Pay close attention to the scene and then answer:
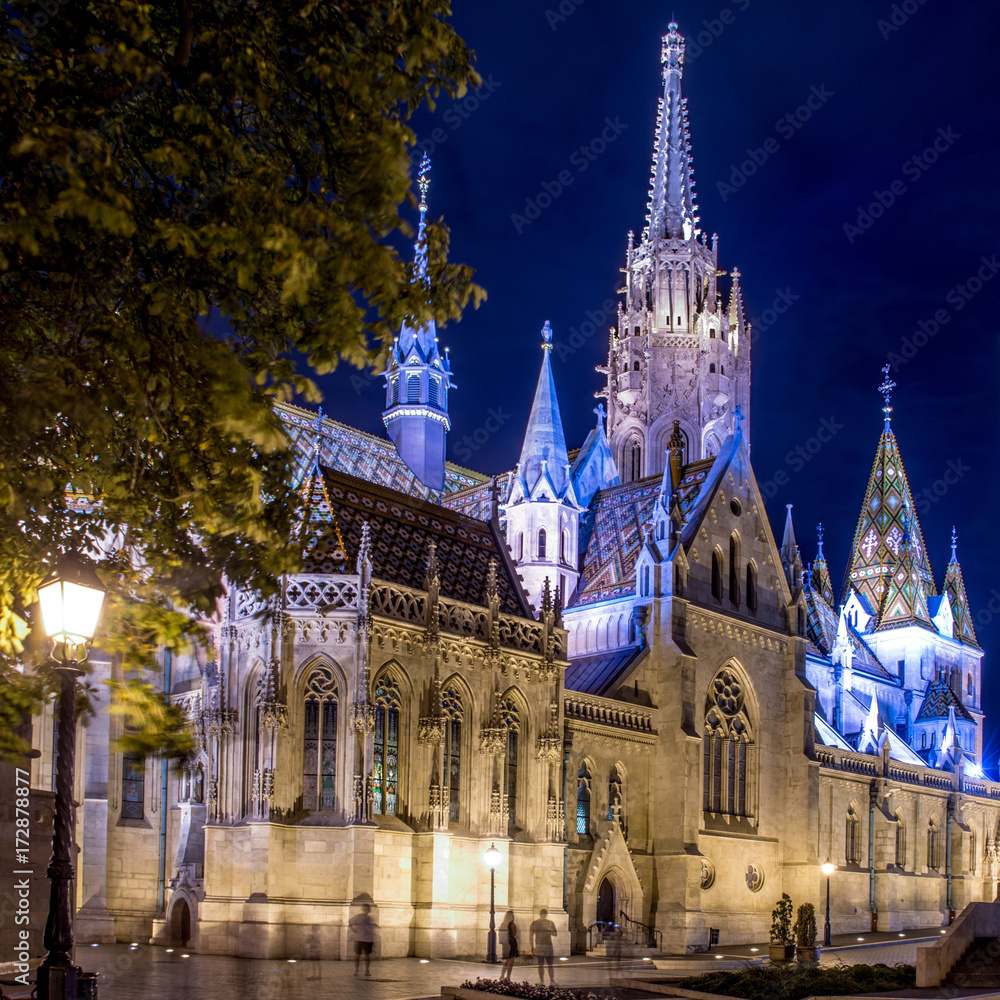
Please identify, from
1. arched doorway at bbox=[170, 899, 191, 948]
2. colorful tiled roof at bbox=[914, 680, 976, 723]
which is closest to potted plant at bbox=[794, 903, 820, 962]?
arched doorway at bbox=[170, 899, 191, 948]

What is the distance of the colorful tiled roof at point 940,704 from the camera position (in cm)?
6600

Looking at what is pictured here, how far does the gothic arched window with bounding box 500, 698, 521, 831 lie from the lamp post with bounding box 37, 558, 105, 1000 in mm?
21299

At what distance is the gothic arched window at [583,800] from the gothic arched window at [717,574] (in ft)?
28.0

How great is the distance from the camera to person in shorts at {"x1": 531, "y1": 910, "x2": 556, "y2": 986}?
23.0 m

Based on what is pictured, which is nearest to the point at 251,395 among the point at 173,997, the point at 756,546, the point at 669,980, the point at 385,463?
the point at 173,997

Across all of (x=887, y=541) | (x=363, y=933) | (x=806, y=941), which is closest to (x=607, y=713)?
(x=806, y=941)

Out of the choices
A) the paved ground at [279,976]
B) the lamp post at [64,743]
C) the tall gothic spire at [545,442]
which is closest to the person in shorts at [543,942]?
the paved ground at [279,976]

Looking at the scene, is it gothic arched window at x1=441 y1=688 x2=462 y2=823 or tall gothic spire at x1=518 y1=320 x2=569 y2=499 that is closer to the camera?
gothic arched window at x1=441 y1=688 x2=462 y2=823

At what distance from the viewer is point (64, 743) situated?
944 centimetres

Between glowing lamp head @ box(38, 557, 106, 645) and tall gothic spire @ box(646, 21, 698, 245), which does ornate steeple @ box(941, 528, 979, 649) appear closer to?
tall gothic spire @ box(646, 21, 698, 245)

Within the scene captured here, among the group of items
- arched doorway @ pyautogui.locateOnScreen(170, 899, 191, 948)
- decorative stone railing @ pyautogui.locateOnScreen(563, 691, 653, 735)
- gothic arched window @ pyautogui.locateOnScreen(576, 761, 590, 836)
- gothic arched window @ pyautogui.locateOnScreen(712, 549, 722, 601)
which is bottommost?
arched doorway @ pyautogui.locateOnScreen(170, 899, 191, 948)

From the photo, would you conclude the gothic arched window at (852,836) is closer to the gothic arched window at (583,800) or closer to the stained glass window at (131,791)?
the gothic arched window at (583,800)

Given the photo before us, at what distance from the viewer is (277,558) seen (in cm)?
1127

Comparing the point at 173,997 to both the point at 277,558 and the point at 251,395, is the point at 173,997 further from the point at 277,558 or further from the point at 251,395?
the point at 251,395
